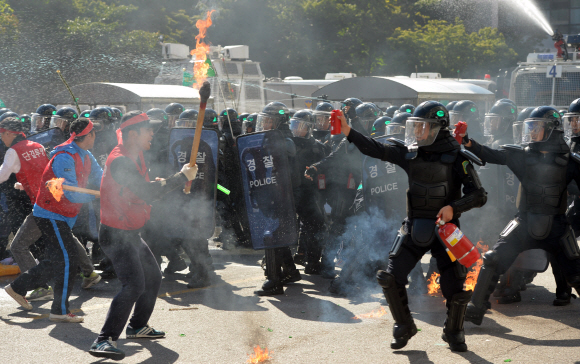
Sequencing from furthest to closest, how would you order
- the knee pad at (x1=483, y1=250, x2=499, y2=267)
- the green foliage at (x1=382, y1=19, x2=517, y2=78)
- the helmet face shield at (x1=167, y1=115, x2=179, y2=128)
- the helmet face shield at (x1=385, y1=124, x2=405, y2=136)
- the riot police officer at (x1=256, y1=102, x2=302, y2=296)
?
1. the green foliage at (x1=382, y1=19, x2=517, y2=78)
2. the helmet face shield at (x1=167, y1=115, x2=179, y2=128)
3. the helmet face shield at (x1=385, y1=124, x2=405, y2=136)
4. the riot police officer at (x1=256, y1=102, x2=302, y2=296)
5. the knee pad at (x1=483, y1=250, x2=499, y2=267)

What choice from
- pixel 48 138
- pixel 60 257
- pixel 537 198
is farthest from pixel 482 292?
pixel 48 138

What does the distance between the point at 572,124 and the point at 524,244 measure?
1.73 meters

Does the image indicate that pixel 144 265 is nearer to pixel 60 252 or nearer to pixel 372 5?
pixel 60 252

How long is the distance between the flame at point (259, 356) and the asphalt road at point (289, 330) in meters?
0.05

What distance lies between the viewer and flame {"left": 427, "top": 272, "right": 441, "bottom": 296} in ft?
21.5

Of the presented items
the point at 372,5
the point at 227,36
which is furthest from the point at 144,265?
the point at 372,5

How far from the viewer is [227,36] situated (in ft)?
108

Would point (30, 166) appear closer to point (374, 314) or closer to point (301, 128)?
point (301, 128)

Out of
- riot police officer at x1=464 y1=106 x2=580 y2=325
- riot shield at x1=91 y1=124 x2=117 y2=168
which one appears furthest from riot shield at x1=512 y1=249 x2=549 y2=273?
riot shield at x1=91 y1=124 x2=117 y2=168

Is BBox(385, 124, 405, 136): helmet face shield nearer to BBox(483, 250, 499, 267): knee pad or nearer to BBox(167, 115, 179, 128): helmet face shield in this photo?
BBox(483, 250, 499, 267): knee pad

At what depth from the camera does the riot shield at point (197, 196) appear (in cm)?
675

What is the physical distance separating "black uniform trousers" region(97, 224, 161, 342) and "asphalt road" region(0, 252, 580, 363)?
271 mm

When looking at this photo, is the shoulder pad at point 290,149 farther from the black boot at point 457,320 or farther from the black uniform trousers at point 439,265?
the black boot at point 457,320

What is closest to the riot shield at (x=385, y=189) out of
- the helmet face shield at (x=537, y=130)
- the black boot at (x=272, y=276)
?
the black boot at (x=272, y=276)
